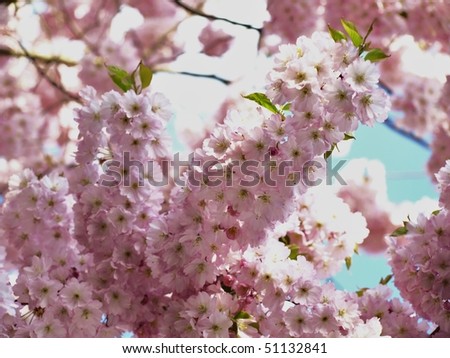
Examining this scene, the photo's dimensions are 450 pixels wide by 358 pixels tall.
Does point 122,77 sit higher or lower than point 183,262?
higher

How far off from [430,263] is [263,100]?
63 cm

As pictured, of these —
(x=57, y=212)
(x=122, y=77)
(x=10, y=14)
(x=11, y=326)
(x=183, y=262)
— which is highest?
(x=10, y=14)

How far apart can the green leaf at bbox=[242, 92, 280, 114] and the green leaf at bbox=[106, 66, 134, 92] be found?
401mm

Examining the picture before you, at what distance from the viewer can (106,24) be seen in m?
4.79

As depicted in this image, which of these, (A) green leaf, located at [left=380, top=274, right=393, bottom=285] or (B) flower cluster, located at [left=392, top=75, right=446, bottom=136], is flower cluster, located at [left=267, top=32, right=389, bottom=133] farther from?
(B) flower cluster, located at [left=392, top=75, right=446, bottom=136]

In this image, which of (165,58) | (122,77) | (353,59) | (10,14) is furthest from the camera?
(165,58)

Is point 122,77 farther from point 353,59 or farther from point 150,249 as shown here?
point 353,59

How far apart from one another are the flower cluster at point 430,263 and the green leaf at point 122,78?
2.89 feet

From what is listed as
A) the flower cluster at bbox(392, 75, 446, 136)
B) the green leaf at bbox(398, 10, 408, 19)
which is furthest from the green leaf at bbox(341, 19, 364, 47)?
the flower cluster at bbox(392, 75, 446, 136)

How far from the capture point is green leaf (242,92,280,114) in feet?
6.17

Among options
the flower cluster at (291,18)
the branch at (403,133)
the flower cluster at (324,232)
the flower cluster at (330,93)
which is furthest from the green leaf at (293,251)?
the branch at (403,133)

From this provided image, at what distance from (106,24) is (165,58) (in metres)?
0.52

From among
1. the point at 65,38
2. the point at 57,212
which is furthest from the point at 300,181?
the point at 65,38

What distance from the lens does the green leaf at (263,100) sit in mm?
1880
